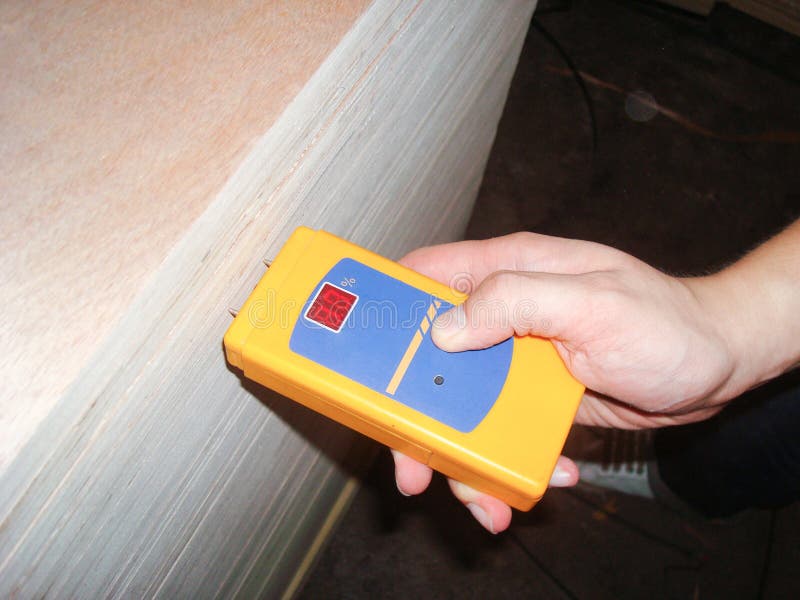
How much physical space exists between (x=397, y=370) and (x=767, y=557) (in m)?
1.19

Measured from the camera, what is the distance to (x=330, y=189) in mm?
493

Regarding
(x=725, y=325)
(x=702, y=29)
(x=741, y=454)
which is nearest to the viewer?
(x=725, y=325)

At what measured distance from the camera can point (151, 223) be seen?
36cm

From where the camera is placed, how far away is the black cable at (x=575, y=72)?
5.50 feet

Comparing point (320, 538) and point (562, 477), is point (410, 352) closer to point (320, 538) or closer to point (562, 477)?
point (562, 477)

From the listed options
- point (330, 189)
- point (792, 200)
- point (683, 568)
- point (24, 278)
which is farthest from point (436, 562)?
point (792, 200)

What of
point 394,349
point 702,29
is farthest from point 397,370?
point 702,29

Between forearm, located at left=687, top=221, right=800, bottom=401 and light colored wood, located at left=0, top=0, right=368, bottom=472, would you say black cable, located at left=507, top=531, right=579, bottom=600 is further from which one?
light colored wood, located at left=0, top=0, right=368, bottom=472

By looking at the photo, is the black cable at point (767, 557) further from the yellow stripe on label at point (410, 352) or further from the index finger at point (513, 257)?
the yellow stripe on label at point (410, 352)

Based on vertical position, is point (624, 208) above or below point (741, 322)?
below

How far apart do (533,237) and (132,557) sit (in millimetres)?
464

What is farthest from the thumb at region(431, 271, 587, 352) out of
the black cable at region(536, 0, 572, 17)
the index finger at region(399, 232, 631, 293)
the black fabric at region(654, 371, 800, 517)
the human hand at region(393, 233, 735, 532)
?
the black cable at region(536, 0, 572, 17)

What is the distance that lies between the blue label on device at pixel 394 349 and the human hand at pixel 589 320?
17 millimetres

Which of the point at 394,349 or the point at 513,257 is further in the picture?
the point at 513,257
